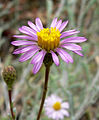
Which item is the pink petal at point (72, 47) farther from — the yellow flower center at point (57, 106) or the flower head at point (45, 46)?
the yellow flower center at point (57, 106)

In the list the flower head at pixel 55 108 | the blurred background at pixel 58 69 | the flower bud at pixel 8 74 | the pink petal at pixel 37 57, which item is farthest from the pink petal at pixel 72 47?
the flower head at pixel 55 108

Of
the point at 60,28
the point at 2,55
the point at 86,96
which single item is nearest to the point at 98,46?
the point at 86,96

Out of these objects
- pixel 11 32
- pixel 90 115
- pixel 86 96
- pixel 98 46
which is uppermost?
pixel 11 32

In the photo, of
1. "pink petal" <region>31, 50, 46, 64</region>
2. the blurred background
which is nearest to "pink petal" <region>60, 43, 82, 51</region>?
"pink petal" <region>31, 50, 46, 64</region>

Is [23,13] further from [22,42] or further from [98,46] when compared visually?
Result: [22,42]

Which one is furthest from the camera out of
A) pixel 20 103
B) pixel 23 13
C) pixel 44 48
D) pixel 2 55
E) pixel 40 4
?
pixel 40 4

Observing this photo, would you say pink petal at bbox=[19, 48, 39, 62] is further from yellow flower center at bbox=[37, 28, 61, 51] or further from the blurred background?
the blurred background

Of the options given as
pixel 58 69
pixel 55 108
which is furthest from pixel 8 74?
pixel 58 69
